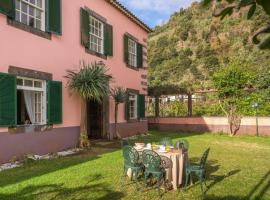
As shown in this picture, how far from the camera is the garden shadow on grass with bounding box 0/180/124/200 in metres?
5.55

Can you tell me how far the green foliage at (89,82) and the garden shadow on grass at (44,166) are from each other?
184 centimetres

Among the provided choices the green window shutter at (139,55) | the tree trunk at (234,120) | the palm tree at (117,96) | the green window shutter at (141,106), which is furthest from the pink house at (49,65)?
the tree trunk at (234,120)

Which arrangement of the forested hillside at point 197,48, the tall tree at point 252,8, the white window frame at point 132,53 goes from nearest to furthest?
the tall tree at point 252,8, the white window frame at point 132,53, the forested hillside at point 197,48

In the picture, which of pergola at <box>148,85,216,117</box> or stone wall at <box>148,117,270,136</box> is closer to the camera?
stone wall at <box>148,117,270,136</box>

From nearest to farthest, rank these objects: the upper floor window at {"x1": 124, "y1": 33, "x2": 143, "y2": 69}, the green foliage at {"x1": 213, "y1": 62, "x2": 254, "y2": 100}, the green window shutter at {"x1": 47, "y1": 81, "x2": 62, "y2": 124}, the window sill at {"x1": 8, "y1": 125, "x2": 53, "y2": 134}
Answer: the window sill at {"x1": 8, "y1": 125, "x2": 53, "y2": 134} < the green window shutter at {"x1": 47, "y1": 81, "x2": 62, "y2": 124} < the upper floor window at {"x1": 124, "y1": 33, "x2": 143, "y2": 69} < the green foliage at {"x1": 213, "y1": 62, "x2": 254, "y2": 100}

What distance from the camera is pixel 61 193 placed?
5.80 m

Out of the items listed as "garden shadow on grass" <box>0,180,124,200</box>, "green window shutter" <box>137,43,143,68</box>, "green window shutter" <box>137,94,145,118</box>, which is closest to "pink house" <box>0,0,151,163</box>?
"green window shutter" <box>137,94,145,118</box>

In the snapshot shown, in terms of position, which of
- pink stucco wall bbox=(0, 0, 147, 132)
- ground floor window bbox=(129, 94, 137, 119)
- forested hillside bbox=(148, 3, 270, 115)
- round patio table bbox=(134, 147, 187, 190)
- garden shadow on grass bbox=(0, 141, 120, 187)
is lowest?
garden shadow on grass bbox=(0, 141, 120, 187)

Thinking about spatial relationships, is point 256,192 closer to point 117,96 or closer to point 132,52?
point 117,96

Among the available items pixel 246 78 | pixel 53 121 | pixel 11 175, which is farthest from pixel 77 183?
pixel 246 78

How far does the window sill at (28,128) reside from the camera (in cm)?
856

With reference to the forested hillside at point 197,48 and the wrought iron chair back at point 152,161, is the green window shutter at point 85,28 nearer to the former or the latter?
the wrought iron chair back at point 152,161

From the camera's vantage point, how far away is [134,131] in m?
16.3

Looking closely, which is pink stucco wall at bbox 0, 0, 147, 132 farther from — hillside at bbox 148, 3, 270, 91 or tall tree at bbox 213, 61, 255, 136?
hillside at bbox 148, 3, 270, 91
